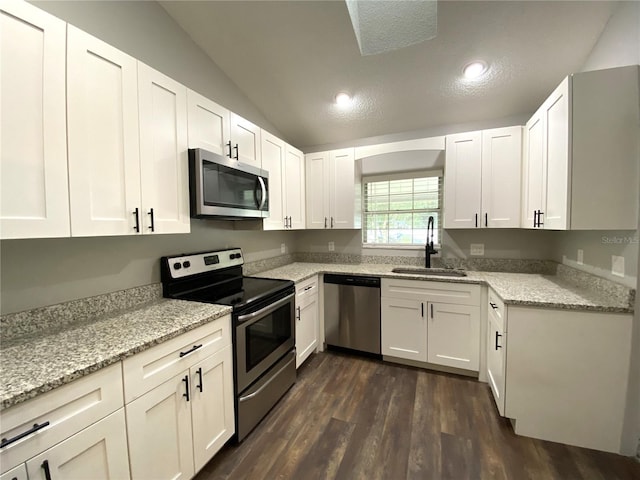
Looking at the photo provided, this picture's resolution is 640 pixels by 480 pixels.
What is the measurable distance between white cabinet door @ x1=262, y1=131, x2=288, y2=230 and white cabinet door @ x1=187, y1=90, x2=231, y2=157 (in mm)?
491

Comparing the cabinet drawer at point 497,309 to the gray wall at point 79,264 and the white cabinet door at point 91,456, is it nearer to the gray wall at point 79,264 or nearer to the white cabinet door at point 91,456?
the white cabinet door at point 91,456

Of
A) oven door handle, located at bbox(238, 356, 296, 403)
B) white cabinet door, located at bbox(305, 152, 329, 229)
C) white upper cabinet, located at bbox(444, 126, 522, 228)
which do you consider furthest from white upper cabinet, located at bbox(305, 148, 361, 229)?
oven door handle, located at bbox(238, 356, 296, 403)

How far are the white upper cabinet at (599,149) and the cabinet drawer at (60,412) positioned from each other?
243cm

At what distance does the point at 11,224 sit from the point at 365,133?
9.86 feet

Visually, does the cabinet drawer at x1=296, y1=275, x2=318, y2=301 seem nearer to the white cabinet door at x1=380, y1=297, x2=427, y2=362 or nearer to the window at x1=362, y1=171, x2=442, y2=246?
the white cabinet door at x1=380, y1=297, x2=427, y2=362

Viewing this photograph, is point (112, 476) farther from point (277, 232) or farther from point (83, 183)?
point (277, 232)

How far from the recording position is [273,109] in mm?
2889

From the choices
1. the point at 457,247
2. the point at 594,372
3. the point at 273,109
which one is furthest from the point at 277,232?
the point at 594,372

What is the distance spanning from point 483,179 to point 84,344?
3.05 meters

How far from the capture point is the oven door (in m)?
1.63

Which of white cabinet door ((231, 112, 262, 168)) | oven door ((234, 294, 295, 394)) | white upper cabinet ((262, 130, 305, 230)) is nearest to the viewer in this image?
oven door ((234, 294, 295, 394))

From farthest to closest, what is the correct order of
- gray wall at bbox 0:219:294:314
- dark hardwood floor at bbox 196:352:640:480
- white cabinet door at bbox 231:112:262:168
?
1. white cabinet door at bbox 231:112:262:168
2. dark hardwood floor at bbox 196:352:640:480
3. gray wall at bbox 0:219:294:314

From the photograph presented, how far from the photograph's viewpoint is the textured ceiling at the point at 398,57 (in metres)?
1.79

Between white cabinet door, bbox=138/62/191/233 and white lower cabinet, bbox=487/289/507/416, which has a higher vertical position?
white cabinet door, bbox=138/62/191/233
